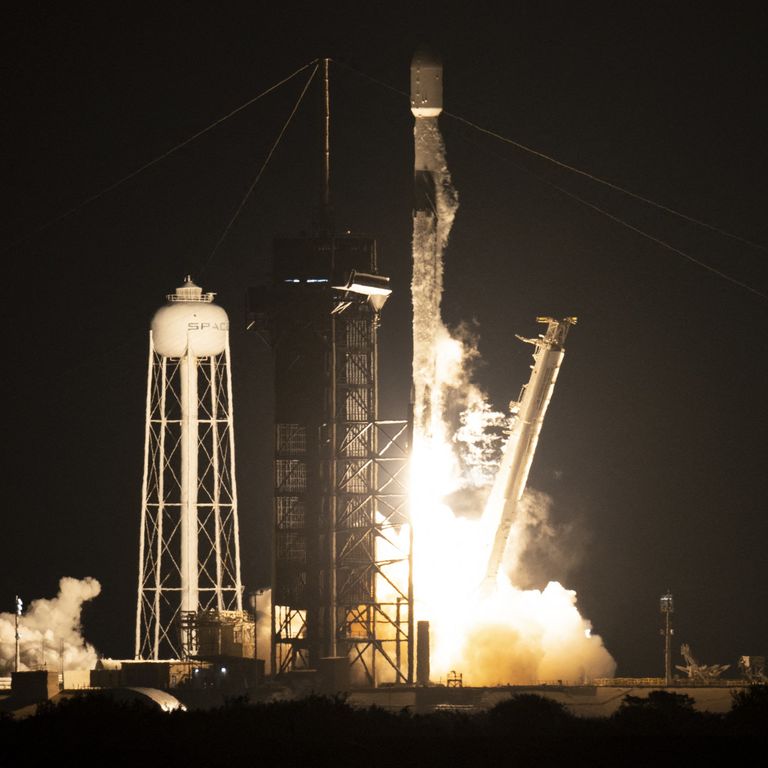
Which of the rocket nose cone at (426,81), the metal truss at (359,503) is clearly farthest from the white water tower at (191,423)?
the rocket nose cone at (426,81)

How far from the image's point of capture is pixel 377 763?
245 ft

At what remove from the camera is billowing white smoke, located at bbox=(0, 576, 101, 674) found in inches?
4523

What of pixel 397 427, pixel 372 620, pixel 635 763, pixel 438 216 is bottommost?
pixel 635 763

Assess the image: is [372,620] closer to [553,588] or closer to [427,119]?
[553,588]

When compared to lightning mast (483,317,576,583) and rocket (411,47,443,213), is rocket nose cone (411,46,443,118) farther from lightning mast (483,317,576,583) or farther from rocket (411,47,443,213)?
lightning mast (483,317,576,583)

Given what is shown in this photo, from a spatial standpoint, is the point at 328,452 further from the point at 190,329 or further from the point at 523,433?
the point at 190,329

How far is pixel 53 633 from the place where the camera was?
11812 centimetres

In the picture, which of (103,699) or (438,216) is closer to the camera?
(103,699)

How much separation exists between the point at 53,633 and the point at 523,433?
30977 millimetres

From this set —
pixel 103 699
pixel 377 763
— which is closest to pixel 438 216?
pixel 103 699

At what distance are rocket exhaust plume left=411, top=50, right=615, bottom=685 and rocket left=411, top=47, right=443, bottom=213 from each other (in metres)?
0.07

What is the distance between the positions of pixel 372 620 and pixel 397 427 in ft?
21.6

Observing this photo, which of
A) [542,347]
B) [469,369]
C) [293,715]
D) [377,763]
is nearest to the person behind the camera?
[377,763]

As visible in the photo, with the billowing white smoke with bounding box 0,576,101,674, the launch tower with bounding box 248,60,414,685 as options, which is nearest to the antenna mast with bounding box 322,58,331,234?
the launch tower with bounding box 248,60,414,685
